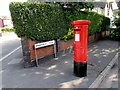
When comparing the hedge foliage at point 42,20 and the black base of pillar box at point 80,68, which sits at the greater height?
the hedge foliage at point 42,20

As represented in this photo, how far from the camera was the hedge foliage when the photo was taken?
4352mm

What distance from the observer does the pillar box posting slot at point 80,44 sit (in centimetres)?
359

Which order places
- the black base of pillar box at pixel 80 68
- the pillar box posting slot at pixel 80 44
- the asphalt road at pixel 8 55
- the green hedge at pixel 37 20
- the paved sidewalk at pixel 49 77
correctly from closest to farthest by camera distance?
the paved sidewalk at pixel 49 77 < the pillar box posting slot at pixel 80 44 < the black base of pillar box at pixel 80 68 < the green hedge at pixel 37 20 < the asphalt road at pixel 8 55

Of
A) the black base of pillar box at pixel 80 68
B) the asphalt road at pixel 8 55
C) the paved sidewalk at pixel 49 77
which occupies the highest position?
the black base of pillar box at pixel 80 68

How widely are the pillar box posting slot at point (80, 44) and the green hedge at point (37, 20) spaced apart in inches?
73.6

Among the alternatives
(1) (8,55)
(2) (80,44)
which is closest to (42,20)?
(2) (80,44)

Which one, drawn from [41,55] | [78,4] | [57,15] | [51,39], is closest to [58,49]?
[51,39]

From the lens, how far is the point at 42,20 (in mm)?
4984

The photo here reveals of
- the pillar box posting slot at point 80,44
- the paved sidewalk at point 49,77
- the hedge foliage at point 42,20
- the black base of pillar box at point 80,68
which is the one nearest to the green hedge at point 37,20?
the hedge foliage at point 42,20

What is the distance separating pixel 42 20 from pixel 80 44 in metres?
2.29

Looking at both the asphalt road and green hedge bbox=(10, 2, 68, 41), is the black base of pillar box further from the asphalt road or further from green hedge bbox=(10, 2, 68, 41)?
the asphalt road

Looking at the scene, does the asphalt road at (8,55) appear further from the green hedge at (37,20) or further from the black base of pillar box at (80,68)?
the black base of pillar box at (80,68)

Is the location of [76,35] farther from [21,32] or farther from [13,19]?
[13,19]

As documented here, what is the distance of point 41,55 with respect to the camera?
17.0 feet
